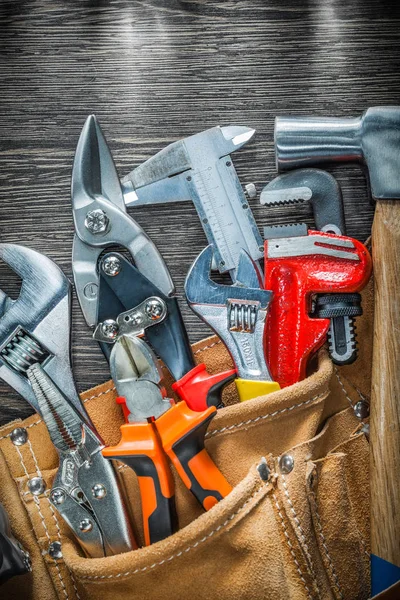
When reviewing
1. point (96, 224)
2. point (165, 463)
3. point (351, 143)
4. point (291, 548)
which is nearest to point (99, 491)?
point (165, 463)

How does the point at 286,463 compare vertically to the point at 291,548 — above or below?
above

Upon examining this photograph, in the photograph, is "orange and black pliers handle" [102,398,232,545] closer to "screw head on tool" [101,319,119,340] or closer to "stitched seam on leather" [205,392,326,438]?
"stitched seam on leather" [205,392,326,438]

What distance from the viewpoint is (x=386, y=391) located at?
4.46 feet

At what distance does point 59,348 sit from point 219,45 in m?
0.80

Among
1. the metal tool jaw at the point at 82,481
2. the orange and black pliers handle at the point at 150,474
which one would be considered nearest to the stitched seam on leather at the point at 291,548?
the orange and black pliers handle at the point at 150,474

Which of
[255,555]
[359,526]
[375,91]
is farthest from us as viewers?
[375,91]

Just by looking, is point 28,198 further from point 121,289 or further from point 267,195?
point 267,195

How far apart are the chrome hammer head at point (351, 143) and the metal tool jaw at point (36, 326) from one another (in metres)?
0.57

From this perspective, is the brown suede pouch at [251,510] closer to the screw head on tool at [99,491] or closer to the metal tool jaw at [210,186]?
the screw head on tool at [99,491]

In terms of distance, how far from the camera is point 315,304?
145 centimetres

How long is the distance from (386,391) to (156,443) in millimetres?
481

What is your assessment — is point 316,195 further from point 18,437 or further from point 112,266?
point 18,437

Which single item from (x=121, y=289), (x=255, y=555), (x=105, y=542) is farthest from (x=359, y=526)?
(x=121, y=289)

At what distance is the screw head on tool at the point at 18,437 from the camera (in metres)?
1.50
